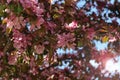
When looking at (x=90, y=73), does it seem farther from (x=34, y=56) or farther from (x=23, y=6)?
(x=23, y=6)

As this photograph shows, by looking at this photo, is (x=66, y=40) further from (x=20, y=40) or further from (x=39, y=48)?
(x=20, y=40)

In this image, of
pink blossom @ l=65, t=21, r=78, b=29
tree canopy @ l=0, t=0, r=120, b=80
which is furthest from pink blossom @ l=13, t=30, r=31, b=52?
pink blossom @ l=65, t=21, r=78, b=29

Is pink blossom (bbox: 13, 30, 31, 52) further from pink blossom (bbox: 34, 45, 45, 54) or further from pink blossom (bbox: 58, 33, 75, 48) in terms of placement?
pink blossom (bbox: 58, 33, 75, 48)

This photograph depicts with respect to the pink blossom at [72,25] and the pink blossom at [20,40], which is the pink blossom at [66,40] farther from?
the pink blossom at [20,40]

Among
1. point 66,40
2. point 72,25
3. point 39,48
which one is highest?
point 72,25

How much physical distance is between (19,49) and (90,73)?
384cm

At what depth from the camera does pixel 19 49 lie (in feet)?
22.1

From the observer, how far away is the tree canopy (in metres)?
6.03

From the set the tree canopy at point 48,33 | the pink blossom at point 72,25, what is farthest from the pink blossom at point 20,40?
the pink blossom at point 72,25

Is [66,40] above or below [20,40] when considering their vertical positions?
above

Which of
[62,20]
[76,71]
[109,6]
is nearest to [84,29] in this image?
[62,20]

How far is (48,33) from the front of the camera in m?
6.70

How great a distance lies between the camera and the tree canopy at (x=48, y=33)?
6.03 metres

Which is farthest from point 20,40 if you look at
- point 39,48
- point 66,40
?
point 66,40
